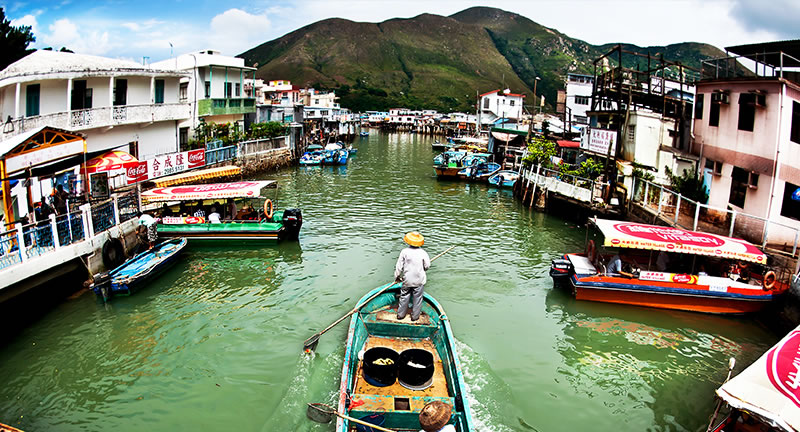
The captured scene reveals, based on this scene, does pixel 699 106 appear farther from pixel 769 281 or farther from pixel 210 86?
pixel 210 86

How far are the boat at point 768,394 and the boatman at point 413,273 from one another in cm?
538

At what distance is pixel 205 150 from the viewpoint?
31.1 meters

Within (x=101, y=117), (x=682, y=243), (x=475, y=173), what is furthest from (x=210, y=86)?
(x=682, y=243)

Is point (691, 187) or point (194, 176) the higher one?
point (691, 187)

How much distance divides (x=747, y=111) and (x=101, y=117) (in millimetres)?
27354

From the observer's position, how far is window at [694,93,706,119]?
19.5m

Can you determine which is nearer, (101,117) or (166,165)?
(101,117)

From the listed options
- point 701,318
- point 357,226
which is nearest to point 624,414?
point 701,318

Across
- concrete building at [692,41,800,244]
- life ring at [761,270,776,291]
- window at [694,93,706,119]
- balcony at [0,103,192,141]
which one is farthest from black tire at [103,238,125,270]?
window at [694,93,706,119]

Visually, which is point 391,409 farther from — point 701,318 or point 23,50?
point 23,50

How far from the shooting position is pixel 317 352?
11.3m

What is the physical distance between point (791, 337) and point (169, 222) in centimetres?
1877

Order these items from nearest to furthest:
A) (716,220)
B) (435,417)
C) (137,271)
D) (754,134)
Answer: (435,417) → (137,271) → (754,134) → (716,220)

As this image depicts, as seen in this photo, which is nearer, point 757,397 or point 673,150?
point 757,397
